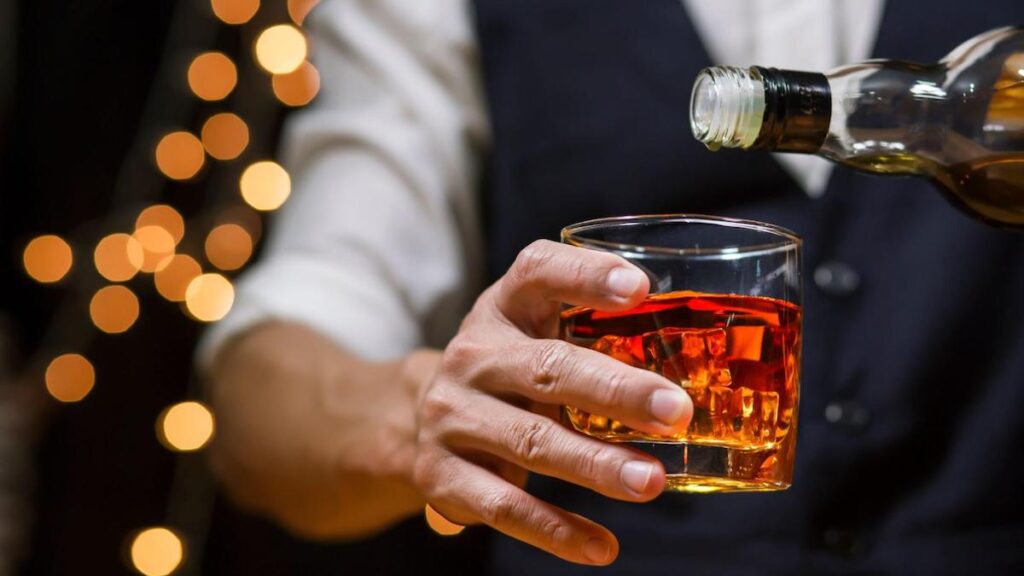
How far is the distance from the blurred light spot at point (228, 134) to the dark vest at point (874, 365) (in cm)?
86

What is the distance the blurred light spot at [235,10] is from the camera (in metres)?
1.77

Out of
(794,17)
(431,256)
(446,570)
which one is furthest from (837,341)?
(446,570)

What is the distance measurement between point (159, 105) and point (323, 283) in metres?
0.74

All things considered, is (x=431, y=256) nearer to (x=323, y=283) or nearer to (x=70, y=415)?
(x=323, y=283)

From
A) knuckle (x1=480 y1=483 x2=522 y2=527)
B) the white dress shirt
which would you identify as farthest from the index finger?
the white dress shirt

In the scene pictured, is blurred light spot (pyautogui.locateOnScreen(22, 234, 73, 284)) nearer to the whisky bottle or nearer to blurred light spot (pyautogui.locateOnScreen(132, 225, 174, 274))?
blurred light spot (pyautogui.locateOnScreen(132, 225, 174, 274))

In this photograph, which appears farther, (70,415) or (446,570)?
(70,415)

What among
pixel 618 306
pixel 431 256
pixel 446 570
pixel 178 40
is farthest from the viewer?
pixel 178 40

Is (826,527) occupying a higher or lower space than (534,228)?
lower

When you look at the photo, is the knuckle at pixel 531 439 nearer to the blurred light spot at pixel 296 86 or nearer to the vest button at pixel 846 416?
the vest button at pixel 846 416

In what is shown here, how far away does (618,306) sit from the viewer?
552 mm

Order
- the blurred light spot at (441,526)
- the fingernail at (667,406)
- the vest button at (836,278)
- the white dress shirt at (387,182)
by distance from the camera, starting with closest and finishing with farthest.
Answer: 1. the fingernail at (667,406)
2. the vest button at (836,278)
3. the white dress shirt at (387,182)
4. the blurred light spot at (441,526)

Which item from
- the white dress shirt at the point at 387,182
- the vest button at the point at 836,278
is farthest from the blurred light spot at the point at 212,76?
the vest button at the point at 836,278

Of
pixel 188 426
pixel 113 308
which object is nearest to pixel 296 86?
pixel 113 308
